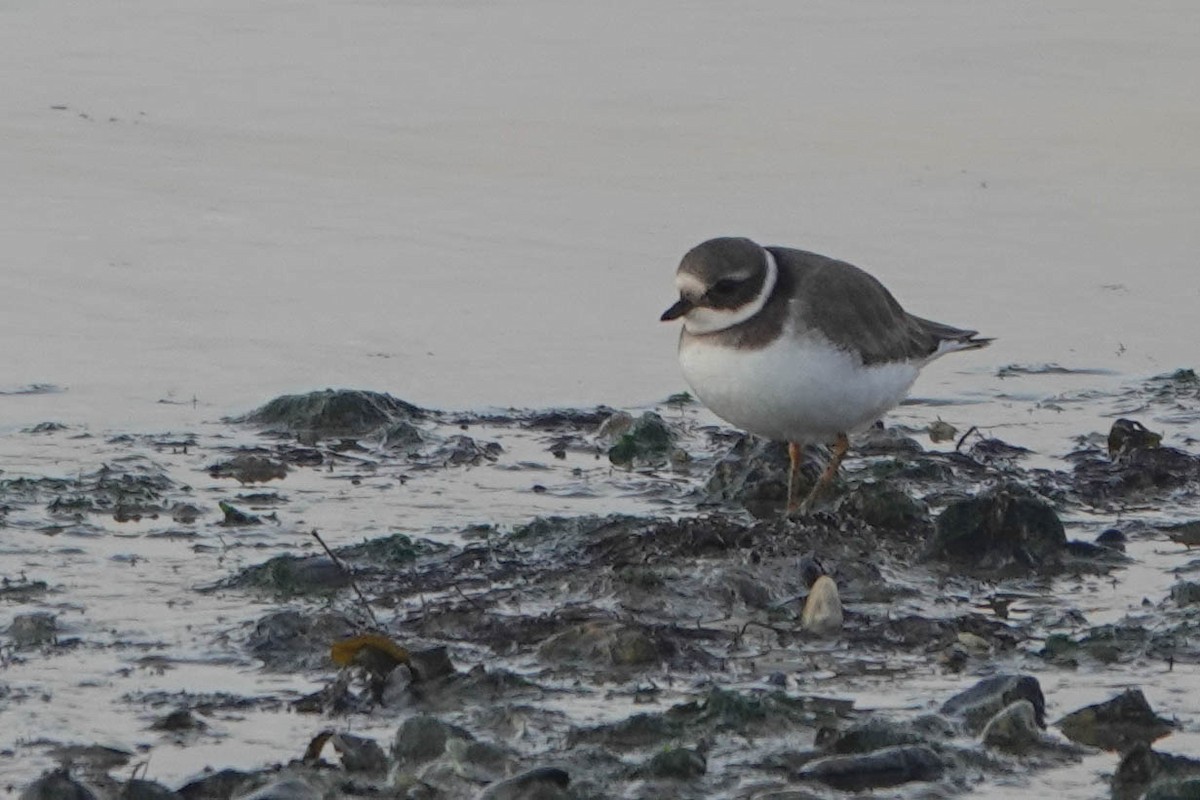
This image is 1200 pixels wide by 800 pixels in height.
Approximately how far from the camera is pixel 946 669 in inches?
205

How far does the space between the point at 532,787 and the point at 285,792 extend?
46 centimetres

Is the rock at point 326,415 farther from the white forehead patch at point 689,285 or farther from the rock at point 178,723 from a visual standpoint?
the rock at point 178,723

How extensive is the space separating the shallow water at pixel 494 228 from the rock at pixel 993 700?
0.23 meters

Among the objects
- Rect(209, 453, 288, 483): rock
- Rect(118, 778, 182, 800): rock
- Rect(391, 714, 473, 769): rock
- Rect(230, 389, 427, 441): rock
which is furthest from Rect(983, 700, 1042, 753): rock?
Rect(230, 389, 427, 441): rock

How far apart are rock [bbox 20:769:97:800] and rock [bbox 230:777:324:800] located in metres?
0.29

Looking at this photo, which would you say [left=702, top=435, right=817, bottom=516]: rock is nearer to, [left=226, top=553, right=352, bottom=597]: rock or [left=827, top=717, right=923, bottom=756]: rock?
[left=226, top=553, right=352, bottom=597]: rock

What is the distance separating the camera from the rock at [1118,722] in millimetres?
4691

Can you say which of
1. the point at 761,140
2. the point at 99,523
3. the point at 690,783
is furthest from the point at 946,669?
the point at 761,140

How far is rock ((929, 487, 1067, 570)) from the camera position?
242 inches

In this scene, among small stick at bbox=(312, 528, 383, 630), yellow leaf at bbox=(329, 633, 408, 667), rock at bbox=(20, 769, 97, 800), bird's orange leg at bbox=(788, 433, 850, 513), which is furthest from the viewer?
bird's orange leg at bbox=(788, 433, 850, 513)

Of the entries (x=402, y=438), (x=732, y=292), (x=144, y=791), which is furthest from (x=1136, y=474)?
(x=144, y=791)

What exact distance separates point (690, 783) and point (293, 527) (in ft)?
7.58

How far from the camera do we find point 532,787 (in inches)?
165

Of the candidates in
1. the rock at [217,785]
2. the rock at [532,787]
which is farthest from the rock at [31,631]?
the rock at [532,787]
